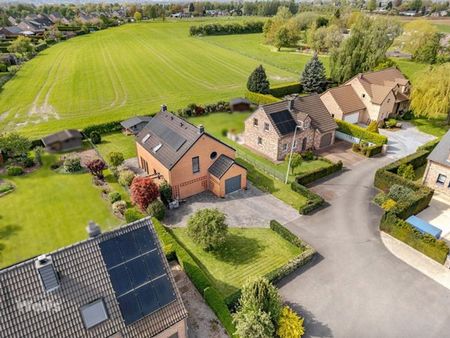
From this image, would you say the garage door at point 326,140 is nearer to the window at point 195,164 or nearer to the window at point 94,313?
the window at point 195,164

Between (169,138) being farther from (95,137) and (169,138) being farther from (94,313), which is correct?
(94,313)

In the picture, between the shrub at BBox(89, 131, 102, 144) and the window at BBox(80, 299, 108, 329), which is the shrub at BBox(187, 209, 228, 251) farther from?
the shrub at BBox(89, 131, 102, 144)

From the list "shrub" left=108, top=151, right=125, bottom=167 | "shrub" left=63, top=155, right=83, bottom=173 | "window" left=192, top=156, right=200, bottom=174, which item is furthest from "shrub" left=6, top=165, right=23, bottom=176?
"window" left=192, top=156, right=200, bottom=174

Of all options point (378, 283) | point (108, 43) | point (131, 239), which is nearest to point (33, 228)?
point (131, 239)

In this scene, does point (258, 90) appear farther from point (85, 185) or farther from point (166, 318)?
point (166, 318)

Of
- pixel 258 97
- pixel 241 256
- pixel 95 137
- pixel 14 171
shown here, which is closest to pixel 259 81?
pixel 258 97

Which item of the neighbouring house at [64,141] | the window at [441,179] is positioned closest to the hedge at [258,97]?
the window at [441,179]
